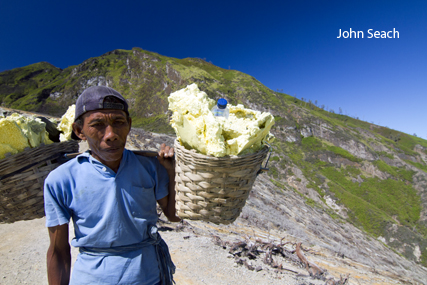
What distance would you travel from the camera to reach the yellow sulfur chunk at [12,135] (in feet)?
4.92

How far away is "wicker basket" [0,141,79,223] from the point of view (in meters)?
1.50

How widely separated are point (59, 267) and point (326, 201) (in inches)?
1222

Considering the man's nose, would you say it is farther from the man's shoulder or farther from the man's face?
the man's shoulder

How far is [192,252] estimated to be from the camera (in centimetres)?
352

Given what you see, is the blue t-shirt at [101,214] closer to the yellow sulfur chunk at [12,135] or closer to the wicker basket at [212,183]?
the wicker basket at [212,183]

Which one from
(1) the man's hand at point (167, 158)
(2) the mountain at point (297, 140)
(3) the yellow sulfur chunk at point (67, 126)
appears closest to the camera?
(1) the man's hand at point (167, 158)

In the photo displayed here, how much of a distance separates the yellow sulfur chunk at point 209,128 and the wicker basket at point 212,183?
0.22 ft

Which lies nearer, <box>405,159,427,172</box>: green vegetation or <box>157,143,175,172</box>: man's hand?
<box>157,143,175,172</box>: man's hand

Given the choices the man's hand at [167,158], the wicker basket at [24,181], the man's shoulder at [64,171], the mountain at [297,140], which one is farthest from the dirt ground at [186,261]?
the mountain at [297,140]

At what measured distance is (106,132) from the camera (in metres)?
1.16

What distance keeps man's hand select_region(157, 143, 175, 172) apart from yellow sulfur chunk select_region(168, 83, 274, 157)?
130 mm

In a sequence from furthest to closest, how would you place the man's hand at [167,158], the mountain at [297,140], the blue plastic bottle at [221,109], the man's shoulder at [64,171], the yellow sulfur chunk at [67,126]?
the mountain at [297,140] < the yellow sulfur chunk at [67,126] < the blue plastic bottle at [221,109] < the man's hand at [167,158] < the man's shoulder at [64,171]

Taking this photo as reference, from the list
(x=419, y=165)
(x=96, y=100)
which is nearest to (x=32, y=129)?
(x=96, y=100)

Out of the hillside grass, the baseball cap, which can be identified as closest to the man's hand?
the baseball cap
